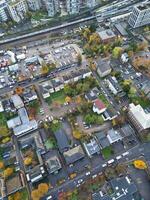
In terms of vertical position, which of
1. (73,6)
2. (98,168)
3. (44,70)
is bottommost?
(98,168)

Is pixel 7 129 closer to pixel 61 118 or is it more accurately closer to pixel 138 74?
pixel 61 118

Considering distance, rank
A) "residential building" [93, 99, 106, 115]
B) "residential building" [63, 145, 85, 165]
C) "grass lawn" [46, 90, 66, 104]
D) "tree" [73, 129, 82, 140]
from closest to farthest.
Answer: "residential building" [63, 145, 85, 165] → "tree" [73, 129, 82, 140] → "residential building" [93, 99, 106, 115] → "grass lawn" [46, 90, 66, 104]

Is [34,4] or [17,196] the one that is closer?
[17,196]

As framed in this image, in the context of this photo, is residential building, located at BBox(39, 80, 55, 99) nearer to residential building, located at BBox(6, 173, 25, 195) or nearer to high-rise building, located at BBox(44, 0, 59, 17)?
residential building, located at BBox(6, 173, 25, 195)

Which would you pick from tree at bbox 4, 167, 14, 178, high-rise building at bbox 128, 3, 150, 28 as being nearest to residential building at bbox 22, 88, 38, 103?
tree at bbox 4, 167, 14, 178

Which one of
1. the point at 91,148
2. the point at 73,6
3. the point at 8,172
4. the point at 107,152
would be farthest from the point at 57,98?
the point at 73,6

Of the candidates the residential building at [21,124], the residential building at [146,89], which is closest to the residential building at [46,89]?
the residential building at [21,124]

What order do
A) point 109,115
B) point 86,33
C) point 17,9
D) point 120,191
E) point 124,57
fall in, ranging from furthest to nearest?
1. point 17,9
2. point 86,33
3. point 124,57
4. point 109,115
5. point 120,191

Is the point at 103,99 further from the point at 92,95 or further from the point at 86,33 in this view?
the point at 86,33

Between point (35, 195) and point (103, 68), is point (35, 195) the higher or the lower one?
the lower one
